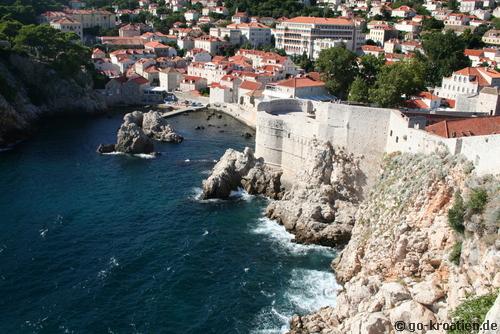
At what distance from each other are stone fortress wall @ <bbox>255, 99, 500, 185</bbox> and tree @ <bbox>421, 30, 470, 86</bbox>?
83.4ft

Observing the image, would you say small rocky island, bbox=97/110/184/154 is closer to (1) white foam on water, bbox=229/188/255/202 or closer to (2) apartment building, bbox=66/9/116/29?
(1) white foam on water, bbox=229/188/255/202

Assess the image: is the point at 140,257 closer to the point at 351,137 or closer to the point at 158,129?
the point at 351,137

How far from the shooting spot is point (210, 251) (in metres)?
35.4

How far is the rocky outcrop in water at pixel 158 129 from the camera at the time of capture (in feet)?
202

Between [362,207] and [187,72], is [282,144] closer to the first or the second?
[362,207]

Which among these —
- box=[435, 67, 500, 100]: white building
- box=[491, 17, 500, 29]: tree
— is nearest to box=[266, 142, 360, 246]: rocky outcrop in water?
box=[435, 67, 500, 100]: white building

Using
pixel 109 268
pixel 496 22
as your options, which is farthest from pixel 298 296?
pixel 496 22

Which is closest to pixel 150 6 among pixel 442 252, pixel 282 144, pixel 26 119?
pixel 26 119

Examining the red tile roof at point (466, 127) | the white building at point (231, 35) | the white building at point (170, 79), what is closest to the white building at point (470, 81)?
the red tile roof at point (466, 127)

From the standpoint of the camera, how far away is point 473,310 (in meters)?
19.2

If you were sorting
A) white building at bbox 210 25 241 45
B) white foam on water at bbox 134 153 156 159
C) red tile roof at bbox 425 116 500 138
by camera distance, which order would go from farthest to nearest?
white building at bbox 210 25 241 45 < white foam on water at bbox 134 153 156 159 < red tile roof at bbox 425 116 500 138

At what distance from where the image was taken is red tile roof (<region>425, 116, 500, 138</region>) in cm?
3362

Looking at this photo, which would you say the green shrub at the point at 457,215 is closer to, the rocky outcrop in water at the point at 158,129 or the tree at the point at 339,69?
the tree at the point at 339,69

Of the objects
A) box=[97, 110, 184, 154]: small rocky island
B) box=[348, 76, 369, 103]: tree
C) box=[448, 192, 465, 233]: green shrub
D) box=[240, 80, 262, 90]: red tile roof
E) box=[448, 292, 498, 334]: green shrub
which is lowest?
box=[97, 110, 184, 154]: small rocky island
